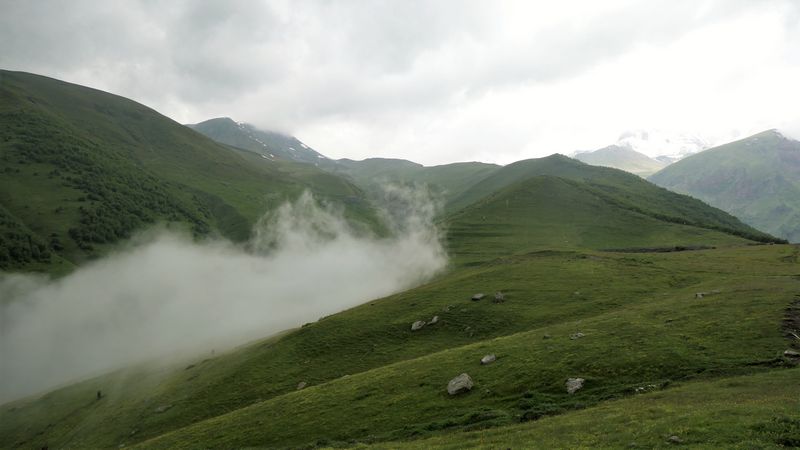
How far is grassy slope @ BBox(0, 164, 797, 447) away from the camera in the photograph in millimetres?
38344

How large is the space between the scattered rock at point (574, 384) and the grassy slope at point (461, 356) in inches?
45.6

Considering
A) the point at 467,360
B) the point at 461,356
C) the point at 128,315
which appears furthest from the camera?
A: the point at 128,315

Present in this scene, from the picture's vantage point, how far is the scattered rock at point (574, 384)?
3606 cm

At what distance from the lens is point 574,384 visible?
Result: 1442 inches

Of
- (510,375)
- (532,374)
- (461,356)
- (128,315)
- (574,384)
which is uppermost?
(128,315)

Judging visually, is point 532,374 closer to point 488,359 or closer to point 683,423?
point 488,359

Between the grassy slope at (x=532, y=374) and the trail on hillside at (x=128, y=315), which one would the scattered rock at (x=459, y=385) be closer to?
the grassy slope at (x=532, y=374)

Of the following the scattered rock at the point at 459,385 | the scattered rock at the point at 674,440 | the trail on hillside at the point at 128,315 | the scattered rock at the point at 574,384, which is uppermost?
the trail on hillside at the point at 128,315

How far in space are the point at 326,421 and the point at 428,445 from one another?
1546 cm

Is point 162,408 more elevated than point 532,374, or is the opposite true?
point 162,408

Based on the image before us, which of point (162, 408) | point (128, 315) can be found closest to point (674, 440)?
point (162, 408)

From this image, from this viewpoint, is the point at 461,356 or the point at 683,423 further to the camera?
the point at 461,356

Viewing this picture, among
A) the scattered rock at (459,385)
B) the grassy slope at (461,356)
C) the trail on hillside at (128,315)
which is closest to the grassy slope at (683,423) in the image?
the grassy slope at (461,356)

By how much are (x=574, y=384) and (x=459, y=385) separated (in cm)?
1038
